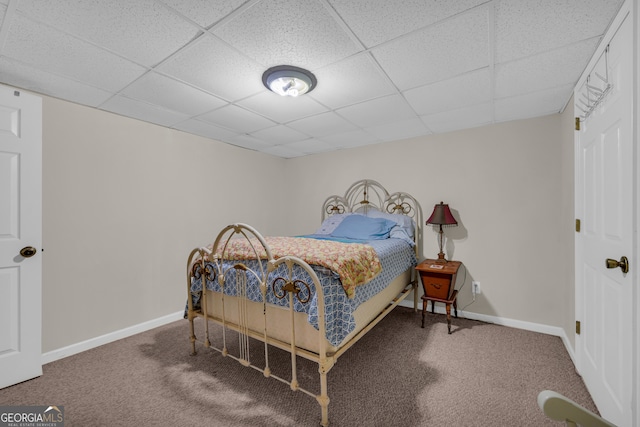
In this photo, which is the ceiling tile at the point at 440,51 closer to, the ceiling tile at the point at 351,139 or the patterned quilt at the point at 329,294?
the ceiling tile at the point at 351,139

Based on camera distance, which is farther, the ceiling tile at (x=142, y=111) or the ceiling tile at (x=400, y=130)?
the ceiling tile at (x=400, y=130)

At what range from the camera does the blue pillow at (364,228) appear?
3133 mm

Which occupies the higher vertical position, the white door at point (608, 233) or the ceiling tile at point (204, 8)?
the ceiling tile at point (204, 8)

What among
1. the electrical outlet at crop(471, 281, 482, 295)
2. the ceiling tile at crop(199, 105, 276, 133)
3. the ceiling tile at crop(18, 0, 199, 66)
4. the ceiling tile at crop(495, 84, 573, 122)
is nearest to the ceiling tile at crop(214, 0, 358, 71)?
the ceiling tile at crop(18, 0, 199, 66)

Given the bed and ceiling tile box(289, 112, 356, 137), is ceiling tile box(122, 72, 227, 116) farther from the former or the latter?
the bed

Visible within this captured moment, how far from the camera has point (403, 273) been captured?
9.61ft

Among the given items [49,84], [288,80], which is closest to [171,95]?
[49,84]

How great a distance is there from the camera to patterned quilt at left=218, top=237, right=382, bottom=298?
65.0 inches

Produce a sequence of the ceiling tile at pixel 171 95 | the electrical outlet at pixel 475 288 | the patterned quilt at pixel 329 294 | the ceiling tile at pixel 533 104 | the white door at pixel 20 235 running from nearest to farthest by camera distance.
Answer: the patterned quilt at pixel 329 294
the white door at pixel 20 235
the ceiling tile at pixel 171 95
the ceiling tile at pixel 533 104
the electrical outlet at pixel 475 288

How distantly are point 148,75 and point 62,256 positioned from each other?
174cm

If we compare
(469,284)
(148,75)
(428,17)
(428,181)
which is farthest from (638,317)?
(148,75)

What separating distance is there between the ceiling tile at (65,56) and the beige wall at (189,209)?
0.65 m

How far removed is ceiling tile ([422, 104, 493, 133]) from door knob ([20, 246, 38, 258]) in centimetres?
357

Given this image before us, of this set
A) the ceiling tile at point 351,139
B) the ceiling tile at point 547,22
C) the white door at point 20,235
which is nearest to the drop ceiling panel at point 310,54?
the ceiling tile at point 547,22
